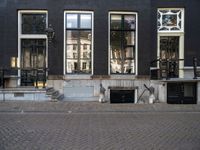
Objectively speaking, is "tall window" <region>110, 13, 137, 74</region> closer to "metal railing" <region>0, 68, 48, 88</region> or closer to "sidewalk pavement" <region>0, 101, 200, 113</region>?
"sidewalk pavement" <region>0, 101, 200, 113</region>

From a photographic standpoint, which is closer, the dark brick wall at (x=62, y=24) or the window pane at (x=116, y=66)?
the dark brick wall at (x=62, y=24)

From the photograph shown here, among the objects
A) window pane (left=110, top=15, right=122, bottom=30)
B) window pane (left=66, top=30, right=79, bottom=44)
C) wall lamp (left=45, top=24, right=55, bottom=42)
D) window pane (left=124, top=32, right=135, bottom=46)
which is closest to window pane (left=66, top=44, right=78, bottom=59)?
window pane (left=66, top=30, right=79, bottom=44)

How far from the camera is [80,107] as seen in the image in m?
18.3

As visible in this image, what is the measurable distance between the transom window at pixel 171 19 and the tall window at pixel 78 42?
12.9ft

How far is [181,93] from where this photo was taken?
806 inches

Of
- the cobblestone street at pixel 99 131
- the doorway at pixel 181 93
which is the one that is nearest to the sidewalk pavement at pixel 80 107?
the cobblestone street at pixel 99 131

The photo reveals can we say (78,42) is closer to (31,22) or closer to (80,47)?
(80,47)

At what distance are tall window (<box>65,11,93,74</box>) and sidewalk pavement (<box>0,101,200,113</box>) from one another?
256 centimetres

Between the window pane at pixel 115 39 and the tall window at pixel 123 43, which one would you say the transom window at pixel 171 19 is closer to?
the tall window at pixel 123 43

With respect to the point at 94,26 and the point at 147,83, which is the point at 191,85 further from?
the point at 94,26

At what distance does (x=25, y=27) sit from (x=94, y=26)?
369 centimetres

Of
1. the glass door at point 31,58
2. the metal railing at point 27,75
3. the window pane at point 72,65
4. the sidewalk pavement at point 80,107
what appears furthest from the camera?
the glass door at point 31,58

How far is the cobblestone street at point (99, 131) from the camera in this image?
10031 mm

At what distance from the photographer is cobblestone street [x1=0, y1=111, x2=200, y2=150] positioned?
10031mm
